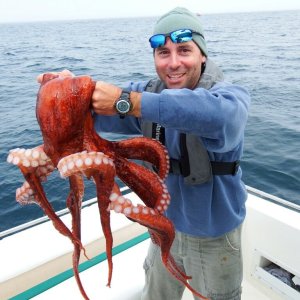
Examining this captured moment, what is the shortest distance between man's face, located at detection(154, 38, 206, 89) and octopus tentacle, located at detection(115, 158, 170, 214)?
1.05 meters

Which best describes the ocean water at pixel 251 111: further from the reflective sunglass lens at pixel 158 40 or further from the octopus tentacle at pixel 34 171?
the reflective sunglass lens at pixel 158 40

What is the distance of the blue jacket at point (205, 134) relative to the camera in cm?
211

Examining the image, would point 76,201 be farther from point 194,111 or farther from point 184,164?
point 184,164

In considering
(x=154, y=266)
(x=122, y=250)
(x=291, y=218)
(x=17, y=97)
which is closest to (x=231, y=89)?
(x=154, y=266)

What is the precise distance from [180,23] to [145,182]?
1.39 metres

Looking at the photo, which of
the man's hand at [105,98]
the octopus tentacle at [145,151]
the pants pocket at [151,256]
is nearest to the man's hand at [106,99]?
the man's hand at [105,98]

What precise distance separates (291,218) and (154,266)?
1.79 m

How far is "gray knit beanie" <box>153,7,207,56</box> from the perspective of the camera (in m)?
2.93

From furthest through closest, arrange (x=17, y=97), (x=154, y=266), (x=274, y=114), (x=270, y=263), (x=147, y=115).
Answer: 1. (x=17, y=97)
2. (x=274, y=114)
3. (x=270, y=263)
4. (x=154, y=266)
5. (x=147, y=115)

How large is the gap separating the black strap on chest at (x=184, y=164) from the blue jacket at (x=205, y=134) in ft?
0.18

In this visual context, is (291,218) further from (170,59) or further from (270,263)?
(170,59)

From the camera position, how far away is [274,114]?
1326 centimetres

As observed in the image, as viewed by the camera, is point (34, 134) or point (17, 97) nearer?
point (34, 134)

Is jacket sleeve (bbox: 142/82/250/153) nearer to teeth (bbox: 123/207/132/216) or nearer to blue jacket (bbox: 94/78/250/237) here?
blue jacket (bbox: 94/78/250/237)
